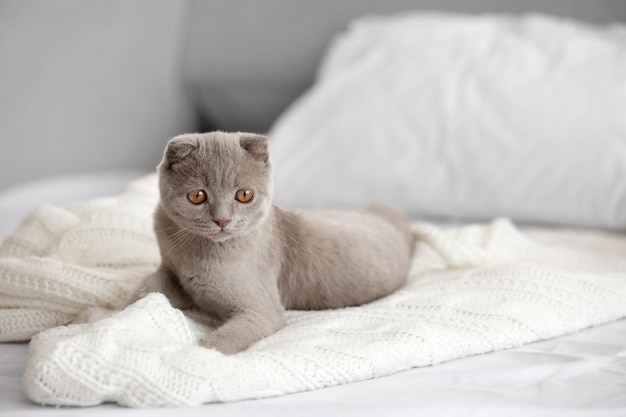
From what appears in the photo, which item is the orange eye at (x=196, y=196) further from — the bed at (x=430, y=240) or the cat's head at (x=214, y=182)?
the bed at (x=430, y=240)

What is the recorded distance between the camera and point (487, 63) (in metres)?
2.03

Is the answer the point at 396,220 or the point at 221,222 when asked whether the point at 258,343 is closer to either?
the point at 221,222

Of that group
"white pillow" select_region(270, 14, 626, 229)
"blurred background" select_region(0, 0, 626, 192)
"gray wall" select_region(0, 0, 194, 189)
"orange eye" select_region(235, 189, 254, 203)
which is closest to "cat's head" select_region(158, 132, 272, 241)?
"orange eye" select_region(235, 189, 254, 203)

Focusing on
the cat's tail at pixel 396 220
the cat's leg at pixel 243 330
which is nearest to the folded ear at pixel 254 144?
the cat's leg at pixel 243 330

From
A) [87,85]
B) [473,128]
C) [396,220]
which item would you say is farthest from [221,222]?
[87,85]

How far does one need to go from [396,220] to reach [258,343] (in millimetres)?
517

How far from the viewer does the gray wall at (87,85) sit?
262cm

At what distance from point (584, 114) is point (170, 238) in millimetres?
1234

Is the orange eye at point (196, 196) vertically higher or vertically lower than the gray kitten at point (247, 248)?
higher

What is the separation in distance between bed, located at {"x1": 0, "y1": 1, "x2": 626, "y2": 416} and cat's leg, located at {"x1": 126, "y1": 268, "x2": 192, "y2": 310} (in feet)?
0.24

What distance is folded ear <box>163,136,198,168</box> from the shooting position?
102 cm

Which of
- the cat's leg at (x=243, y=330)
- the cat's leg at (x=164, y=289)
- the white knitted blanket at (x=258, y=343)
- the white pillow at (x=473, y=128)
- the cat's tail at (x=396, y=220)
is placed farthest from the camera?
the white pillow at (x=473, y=128)

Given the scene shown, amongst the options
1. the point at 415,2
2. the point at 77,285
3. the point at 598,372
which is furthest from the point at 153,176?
the point at 415,2

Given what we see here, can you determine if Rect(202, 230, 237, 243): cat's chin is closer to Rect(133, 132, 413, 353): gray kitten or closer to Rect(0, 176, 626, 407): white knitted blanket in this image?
Rect(133, 132, 413, 353): gray kitten
